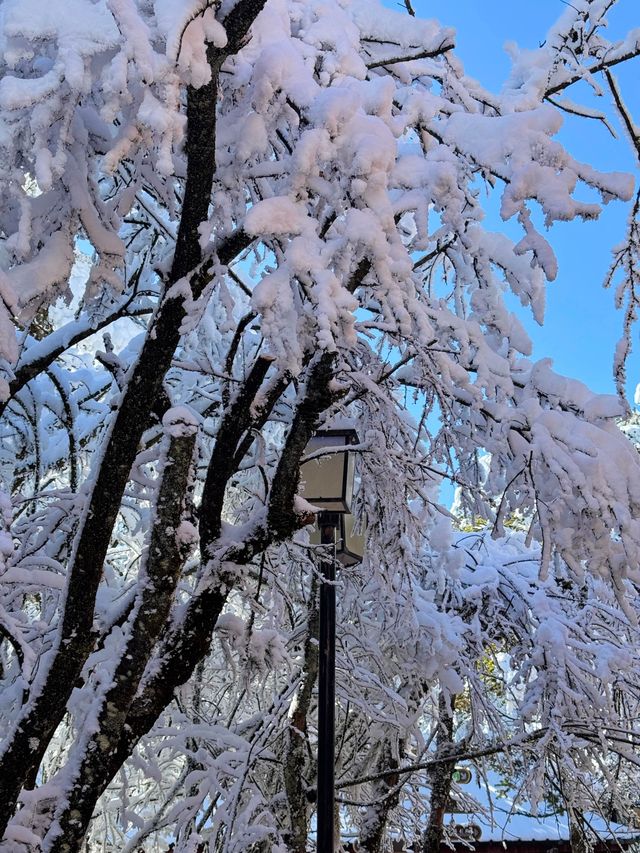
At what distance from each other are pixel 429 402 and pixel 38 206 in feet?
7.15

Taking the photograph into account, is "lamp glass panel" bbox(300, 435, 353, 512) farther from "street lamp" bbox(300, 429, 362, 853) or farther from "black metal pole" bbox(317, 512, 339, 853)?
"black metal pole" bbox(317, 512, 339, 853)

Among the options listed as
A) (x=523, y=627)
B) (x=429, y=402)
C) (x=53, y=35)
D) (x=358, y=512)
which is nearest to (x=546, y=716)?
(x=523, y=627)

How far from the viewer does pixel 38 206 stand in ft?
8.32

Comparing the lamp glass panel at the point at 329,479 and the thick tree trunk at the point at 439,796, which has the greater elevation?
the lamp glass panel at the point at 329,479

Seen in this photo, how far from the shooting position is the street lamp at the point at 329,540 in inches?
149

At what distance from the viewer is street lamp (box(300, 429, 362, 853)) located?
379cm

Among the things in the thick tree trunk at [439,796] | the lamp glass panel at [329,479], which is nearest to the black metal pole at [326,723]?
the lamp glass panel at [329,479]

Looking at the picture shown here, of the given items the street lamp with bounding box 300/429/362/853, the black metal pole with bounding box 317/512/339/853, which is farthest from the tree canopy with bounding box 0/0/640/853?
the black metal pole with bounding box 317/512/339/853

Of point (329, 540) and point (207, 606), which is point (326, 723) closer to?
point (329, 540)

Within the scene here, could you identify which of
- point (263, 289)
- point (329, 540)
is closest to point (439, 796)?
point (329, 540)

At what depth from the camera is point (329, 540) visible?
166 inches

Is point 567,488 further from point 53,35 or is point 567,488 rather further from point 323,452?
point 53,35

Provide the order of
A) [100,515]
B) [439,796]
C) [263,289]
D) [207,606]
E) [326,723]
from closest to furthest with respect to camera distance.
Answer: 1. [263,289]
2. [100,515]
3. [207,606]
4. [326,723]
5. [439,796]

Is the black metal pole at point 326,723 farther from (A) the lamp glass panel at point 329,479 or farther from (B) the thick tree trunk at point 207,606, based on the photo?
(B) the thick tree trunk at point 207,606
